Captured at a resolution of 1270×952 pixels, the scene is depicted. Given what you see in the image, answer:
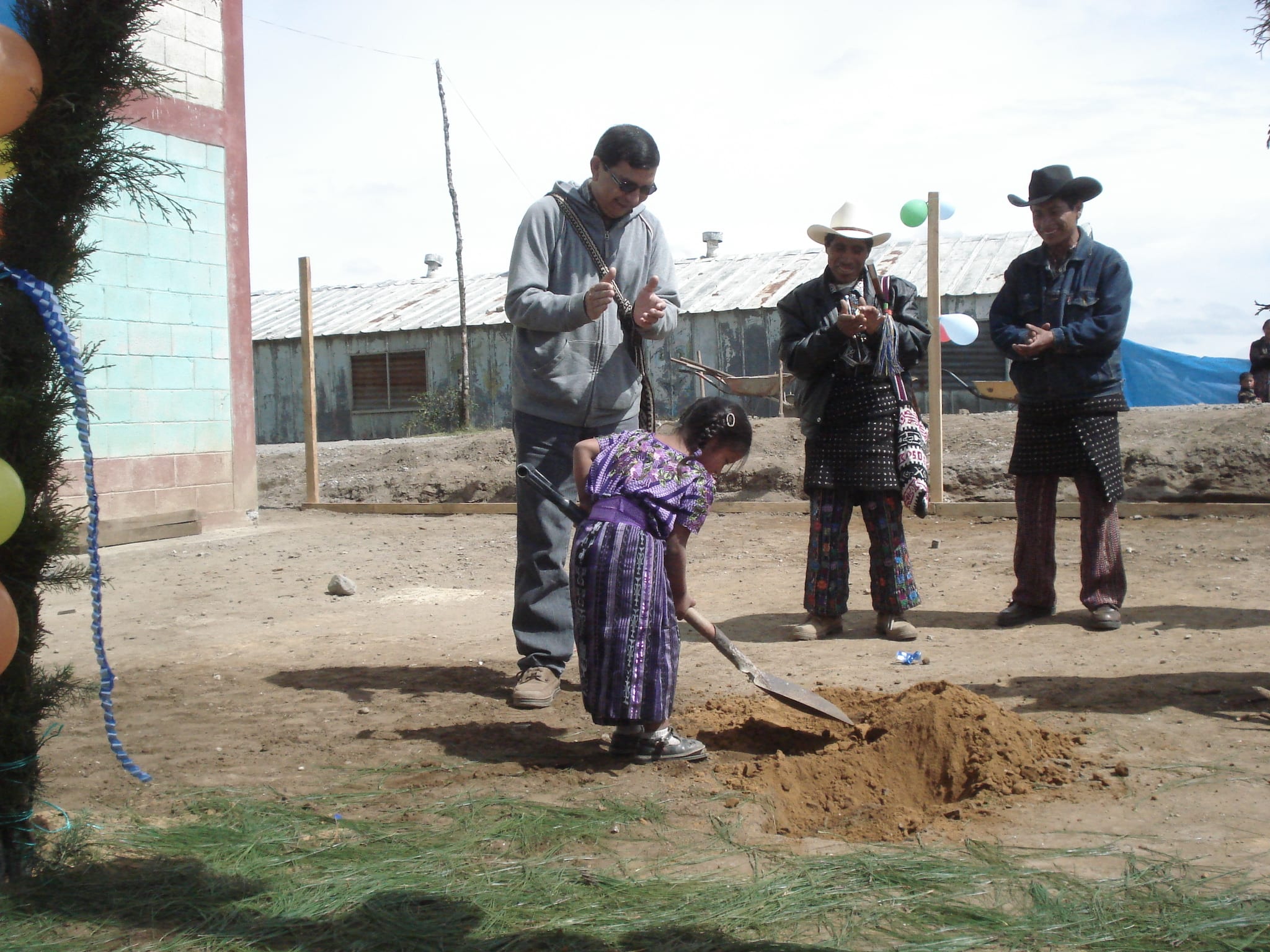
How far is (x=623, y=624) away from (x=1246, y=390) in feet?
44.2

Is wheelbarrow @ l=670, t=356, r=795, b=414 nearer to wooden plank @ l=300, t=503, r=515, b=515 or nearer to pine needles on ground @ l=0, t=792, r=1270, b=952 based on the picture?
wooden plank @ l=300, t=503, r=515, b=515

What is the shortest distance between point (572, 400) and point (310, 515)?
22.1ft

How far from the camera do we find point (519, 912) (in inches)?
90.7

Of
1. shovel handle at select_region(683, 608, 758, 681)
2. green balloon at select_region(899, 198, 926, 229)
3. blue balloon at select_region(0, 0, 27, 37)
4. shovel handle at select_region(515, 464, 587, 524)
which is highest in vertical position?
green balloon at select_region(899, 198, 926, 229)

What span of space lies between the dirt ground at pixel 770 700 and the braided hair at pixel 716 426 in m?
0.99

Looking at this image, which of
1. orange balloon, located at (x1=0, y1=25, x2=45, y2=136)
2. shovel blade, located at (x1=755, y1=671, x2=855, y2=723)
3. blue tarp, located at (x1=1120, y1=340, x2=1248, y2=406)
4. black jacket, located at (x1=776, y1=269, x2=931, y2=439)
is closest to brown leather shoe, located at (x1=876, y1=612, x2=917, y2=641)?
black jacket, located at (x1=776, y1=269, x2=931, y2=439)

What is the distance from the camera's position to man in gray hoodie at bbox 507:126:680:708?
4.18 meters

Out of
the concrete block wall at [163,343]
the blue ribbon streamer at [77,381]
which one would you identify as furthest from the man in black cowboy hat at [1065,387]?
the concrete block wall at [163,343]

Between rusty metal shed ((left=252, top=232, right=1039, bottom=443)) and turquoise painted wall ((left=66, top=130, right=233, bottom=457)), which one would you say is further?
rusty metal shed ((left=252, top=232, right=1039, bottom=443))

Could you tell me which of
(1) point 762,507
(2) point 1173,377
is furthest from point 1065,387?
(2) point 1173,377

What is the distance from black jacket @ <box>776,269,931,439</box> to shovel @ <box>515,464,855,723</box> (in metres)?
1.64

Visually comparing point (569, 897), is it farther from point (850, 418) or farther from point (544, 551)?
point (850, 418)

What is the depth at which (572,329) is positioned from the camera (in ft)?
13.4

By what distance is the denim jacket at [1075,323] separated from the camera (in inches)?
196
